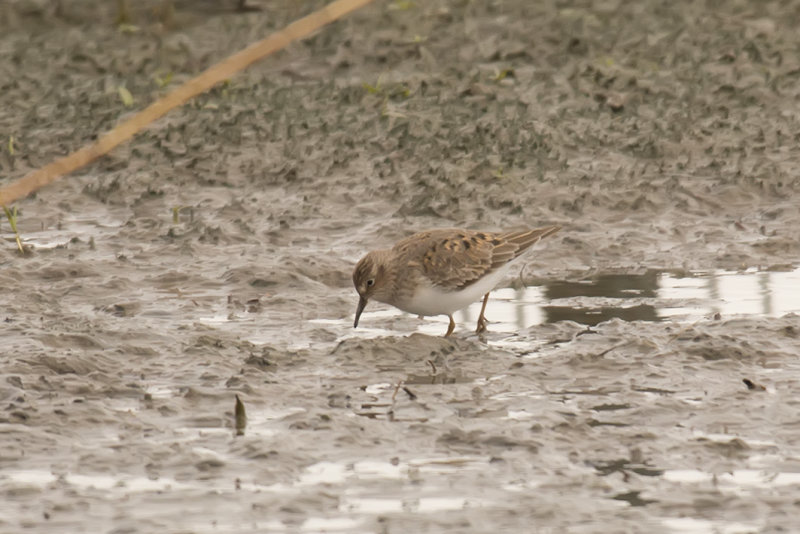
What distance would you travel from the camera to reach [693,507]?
530cm

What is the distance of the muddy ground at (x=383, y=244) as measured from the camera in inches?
222

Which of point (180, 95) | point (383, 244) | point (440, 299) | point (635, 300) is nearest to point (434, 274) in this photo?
point (440, 299)

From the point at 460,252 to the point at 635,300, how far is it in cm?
128

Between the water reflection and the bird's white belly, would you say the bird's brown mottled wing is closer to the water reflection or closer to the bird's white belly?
the bird's white belly

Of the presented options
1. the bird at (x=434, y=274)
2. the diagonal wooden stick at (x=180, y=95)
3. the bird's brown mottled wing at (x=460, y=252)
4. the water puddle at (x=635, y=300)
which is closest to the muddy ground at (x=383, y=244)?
the water puddle at (x=635, y=300)

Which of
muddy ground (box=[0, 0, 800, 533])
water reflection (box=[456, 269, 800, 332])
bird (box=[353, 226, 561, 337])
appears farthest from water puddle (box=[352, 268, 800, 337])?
bird (box=[353, 226, 561, 337])

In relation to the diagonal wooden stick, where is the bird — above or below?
below

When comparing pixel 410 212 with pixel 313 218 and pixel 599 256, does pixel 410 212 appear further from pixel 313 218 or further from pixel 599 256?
pixel 599 256

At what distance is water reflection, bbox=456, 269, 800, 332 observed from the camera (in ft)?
28.2

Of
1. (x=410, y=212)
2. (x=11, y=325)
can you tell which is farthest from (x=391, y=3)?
(x=11, y=325)

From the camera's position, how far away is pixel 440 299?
8.30 metres

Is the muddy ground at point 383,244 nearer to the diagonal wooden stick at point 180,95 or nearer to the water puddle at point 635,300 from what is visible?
the water puddle at point 635,300

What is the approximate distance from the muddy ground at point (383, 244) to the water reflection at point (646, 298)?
0.20 m

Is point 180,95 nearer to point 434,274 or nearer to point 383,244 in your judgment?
point 434,274
